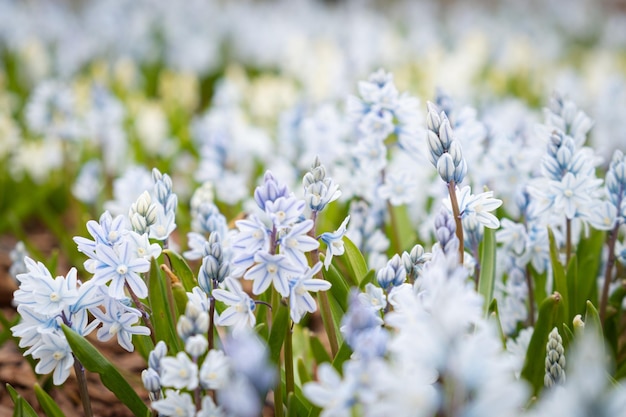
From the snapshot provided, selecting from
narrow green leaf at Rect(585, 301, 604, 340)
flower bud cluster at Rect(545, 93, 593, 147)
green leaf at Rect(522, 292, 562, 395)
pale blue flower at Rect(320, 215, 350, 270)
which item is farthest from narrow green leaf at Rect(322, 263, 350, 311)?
flower bud cluster at Rect(545, 93, 593, 147)

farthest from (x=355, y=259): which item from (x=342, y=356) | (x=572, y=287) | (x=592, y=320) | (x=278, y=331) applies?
(x=572, y=287)

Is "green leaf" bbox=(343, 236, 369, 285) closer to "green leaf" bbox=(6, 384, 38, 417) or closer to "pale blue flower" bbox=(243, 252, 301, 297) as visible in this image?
"pale blue flower" bbox=(243, 252, 301, 297)

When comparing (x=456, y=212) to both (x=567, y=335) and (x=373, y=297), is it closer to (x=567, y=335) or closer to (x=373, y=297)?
(x=373, y=297)

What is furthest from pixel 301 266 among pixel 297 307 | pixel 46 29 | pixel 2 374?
pixel 46 29

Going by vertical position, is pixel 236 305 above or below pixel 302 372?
above

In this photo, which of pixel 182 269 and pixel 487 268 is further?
pixel 487 268

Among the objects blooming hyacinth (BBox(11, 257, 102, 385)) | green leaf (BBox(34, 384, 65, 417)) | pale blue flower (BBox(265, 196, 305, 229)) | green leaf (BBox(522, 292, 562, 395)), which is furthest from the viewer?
green leaf (BBox(522, 292, 562, 395))

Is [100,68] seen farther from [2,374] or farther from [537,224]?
[537,224]

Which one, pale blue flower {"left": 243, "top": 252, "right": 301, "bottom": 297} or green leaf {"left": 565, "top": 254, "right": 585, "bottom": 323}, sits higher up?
pale blue flower {"left": 243, "top": 252, "right": 301, "bottom": 297}
